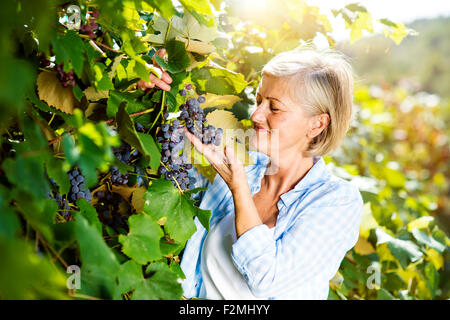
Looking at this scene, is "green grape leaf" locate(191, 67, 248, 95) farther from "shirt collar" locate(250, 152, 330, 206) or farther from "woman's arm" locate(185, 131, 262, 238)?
"shirt collar" locate(250, 152, 330, 206)

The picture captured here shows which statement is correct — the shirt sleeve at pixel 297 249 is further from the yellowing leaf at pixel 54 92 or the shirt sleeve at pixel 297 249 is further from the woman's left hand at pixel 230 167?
the yellowing leaf at pixel 54 92

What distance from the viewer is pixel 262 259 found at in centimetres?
97

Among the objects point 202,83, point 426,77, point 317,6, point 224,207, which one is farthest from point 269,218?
point 426,77

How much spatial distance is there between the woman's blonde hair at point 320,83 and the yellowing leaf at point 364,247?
0.46 meters

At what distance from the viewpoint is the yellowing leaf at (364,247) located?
61.7 inches

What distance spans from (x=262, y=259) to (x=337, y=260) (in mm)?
268

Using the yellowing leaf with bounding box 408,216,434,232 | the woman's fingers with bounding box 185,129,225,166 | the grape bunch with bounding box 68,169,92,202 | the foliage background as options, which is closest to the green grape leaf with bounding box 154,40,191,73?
the foliage background

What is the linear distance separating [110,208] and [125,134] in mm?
265

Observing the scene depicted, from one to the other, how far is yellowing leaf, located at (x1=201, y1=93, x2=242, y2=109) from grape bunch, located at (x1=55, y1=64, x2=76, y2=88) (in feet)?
1.19

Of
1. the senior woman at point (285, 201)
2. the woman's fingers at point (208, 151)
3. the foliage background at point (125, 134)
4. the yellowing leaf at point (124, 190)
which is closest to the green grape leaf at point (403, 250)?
the foliage background at point (125, 134)

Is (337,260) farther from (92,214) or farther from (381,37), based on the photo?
(381,37)

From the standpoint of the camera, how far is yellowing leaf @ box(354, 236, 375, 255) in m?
1.57

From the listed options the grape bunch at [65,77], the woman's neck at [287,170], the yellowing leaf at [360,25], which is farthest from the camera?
the yellowing leaf at [360,25]

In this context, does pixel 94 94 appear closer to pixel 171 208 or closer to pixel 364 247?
pixel 171 208
